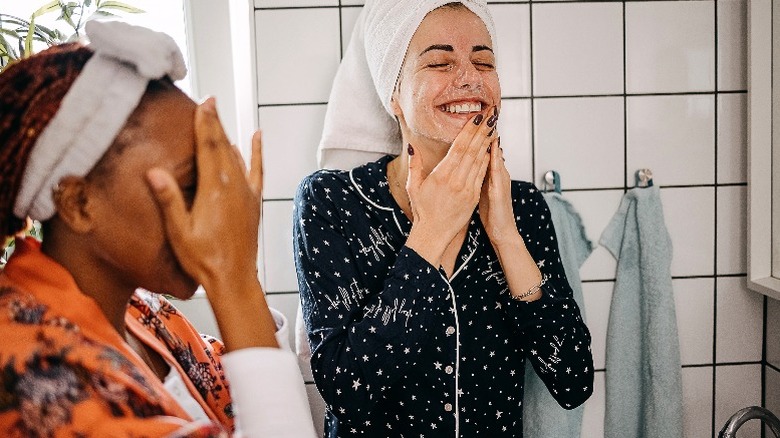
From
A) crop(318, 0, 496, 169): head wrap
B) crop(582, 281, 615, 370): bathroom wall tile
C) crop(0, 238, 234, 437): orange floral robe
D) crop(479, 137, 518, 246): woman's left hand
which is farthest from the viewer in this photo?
crop(582, 281, 615, 370): bathroom wall tile

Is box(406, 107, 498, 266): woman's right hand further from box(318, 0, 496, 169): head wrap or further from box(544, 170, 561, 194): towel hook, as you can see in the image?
box(544, 170, 561, 194): towel hook

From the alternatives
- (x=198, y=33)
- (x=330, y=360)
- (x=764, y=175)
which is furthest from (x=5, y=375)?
(x=764, y=175)

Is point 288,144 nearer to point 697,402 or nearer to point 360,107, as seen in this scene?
point 360,107

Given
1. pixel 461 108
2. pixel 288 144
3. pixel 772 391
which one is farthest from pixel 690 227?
pixel 288 144

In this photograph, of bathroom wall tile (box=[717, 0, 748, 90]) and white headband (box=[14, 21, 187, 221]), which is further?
bathroom wall tile (box=[717, 0, 748, 90])

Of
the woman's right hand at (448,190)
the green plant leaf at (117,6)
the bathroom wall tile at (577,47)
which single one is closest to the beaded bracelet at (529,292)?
the woman's right hand at (448,190)

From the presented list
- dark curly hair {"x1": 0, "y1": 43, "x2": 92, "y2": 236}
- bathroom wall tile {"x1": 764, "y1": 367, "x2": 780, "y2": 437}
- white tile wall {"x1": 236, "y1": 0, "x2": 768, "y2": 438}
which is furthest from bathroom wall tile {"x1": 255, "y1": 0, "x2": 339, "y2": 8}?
bathroom wall tile {"x1": 764, "y1": 367, "x2": 780, "y2": 437}

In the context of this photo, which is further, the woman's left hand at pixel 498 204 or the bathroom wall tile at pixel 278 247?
the bathroom wall tile at pixel 278 247

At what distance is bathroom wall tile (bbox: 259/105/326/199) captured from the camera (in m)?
1.30

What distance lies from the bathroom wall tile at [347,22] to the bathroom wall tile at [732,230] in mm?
894

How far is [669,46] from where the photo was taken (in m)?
1.33

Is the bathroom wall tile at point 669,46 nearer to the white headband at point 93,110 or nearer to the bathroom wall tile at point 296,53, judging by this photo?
the bathroom wall tile at point 296,53

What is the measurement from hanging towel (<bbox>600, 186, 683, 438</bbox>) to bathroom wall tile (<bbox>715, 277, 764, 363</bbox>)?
0.50 feet

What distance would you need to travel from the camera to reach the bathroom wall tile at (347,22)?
128 cm
